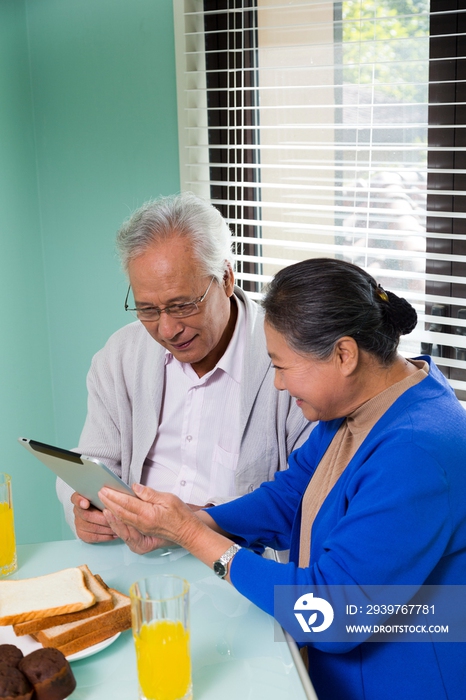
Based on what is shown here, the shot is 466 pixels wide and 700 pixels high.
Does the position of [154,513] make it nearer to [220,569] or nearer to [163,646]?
[220,569]

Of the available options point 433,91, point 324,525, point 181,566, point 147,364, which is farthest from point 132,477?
point 433,91

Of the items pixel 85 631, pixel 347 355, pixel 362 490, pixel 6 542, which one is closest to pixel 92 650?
pixel 85 631

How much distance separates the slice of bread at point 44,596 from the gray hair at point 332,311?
1.78 feet

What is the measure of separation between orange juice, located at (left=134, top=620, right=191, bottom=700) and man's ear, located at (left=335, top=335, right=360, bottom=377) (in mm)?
501

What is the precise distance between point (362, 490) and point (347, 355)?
23 cm

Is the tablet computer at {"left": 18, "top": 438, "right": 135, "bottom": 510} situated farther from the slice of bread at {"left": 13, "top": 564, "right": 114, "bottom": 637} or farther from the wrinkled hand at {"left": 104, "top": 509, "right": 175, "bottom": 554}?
the slice of bread at {"left": 13, "top": 564, "right": 114, "bottom": 637}

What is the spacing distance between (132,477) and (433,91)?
1424mm

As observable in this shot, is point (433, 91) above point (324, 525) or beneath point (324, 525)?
above

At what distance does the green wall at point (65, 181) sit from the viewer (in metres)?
2.60

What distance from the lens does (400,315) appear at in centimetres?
128

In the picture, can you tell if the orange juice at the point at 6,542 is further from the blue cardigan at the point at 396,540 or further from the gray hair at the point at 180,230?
the gray hair at the point at 180,230

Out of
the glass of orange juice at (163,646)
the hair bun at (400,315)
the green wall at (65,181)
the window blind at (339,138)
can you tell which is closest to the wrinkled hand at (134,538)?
the glass of orange juice at (163,646)

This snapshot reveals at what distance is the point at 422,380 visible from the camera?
1.26m

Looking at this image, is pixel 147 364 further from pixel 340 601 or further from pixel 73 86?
pixel 73 86
